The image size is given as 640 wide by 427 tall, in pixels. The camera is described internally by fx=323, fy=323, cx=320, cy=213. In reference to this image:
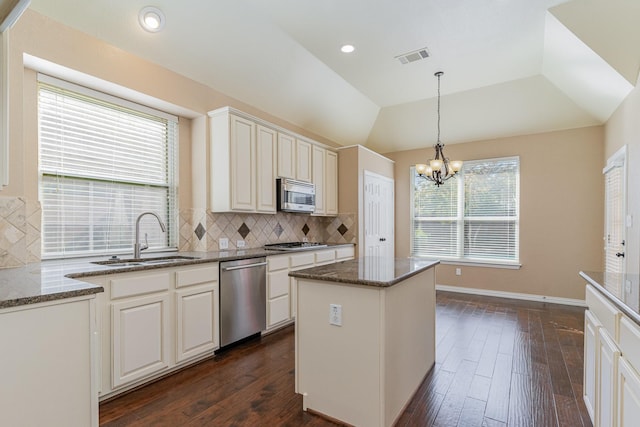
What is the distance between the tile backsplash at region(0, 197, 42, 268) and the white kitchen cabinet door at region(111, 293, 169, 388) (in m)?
0.81

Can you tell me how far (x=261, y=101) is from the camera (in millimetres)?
4191

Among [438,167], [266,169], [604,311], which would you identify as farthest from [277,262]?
[604,311]

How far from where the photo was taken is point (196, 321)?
280cm

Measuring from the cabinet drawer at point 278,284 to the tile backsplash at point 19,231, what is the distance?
2.00m

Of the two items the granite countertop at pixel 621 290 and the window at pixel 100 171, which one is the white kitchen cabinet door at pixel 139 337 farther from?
the granite countertop at pixel 621 290

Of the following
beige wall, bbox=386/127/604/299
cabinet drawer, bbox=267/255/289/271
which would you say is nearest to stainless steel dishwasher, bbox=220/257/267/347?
cabinet drawer, bbox=267/255/289/271

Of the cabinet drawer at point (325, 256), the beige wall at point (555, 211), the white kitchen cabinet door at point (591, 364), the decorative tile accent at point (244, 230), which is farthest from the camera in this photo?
the beige wall at point (555, 211)

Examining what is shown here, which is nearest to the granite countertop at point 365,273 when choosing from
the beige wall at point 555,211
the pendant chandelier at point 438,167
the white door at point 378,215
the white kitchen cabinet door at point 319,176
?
the pendant chandelier at point 438,167

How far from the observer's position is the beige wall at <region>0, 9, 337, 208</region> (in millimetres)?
2307

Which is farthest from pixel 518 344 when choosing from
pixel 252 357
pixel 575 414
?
pixel 252 357

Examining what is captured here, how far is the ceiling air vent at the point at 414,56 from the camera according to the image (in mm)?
3697

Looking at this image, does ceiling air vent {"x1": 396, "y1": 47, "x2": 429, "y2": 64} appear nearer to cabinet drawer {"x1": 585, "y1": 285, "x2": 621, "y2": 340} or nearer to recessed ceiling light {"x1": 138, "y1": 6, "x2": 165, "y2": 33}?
recessed ceiling light {"x1": 138, "y1": 6, "x2": 165, "y2": 33}

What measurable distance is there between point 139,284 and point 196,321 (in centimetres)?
64

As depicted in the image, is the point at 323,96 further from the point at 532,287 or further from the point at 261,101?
the point at 532,287
